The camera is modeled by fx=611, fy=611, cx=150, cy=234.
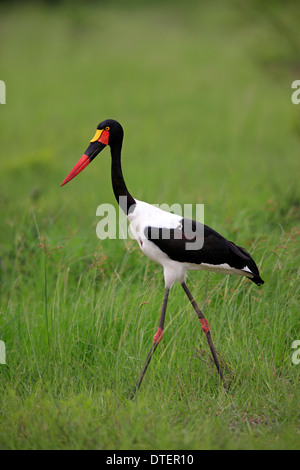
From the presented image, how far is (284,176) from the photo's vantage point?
776 centimetres

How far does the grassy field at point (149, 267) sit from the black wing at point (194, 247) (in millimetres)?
550

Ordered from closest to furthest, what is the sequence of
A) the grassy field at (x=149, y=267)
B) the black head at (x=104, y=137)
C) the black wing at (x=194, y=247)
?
the grassy field at (x=149, y=267)
the black wing at (x=194, y=247)
the black head at (x=104, y=137)

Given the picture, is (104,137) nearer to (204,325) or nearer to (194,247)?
(194,247)

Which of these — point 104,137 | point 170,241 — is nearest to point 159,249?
point 170,241

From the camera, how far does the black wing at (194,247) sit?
3.70m

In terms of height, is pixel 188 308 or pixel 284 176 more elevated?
pixel 284 176

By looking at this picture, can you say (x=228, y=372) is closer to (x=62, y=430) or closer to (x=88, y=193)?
(x=62, y=430)

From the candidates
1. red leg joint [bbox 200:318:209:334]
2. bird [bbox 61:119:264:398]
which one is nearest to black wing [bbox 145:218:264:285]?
bird [bbox 61:119:264:398]

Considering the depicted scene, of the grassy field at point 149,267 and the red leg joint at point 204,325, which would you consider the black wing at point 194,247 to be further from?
the grassy field at point 149,267

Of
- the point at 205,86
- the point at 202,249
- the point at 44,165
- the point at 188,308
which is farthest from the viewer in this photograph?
the point at 205,86

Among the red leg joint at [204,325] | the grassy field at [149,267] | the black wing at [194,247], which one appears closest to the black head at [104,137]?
the black wing at [194,247]

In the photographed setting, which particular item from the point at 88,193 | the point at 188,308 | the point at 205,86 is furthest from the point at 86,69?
the point at 188,308

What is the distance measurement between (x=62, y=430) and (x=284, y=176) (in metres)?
5.41
